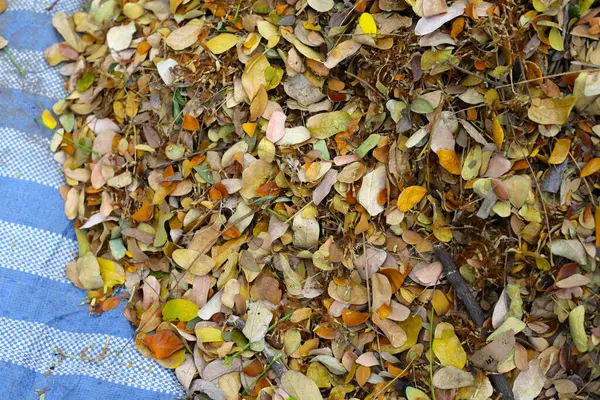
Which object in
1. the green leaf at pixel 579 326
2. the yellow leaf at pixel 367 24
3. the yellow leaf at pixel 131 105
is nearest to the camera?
the green leaf at pixel 579 326

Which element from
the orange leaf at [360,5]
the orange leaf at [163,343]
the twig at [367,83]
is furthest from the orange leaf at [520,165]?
the orange leaf at [163,343]

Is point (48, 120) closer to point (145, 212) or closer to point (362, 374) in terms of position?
point (145, 212)

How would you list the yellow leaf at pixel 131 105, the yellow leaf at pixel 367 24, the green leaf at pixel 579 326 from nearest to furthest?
the green leaf at pixel 579 326
the yellow leaf at pixel 367 24
the yellow leaf at pixel 131 105

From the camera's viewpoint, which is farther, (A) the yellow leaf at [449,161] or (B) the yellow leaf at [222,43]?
(B) the yellow leaf at [222,43]

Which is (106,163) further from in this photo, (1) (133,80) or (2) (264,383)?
(2) (264,383)

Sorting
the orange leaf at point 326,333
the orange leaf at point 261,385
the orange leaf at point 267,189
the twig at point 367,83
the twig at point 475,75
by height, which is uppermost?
the twig at point 475,75

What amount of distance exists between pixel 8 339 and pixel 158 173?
0.37m

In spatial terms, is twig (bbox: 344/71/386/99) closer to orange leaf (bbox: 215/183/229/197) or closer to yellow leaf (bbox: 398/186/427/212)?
yellow leaf (bbox: 398/186/427/212)

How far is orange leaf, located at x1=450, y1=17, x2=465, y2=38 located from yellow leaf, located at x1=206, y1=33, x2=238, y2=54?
363 millimetres

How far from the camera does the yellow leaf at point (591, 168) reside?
2.81ft

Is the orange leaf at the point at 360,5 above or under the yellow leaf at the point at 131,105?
above

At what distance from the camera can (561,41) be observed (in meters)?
0.88

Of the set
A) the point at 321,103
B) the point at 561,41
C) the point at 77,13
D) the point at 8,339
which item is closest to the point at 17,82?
the point at 77,13

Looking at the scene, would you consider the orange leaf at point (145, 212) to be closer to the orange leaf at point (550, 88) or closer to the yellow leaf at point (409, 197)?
the yellow leaf at point (409, 197)
